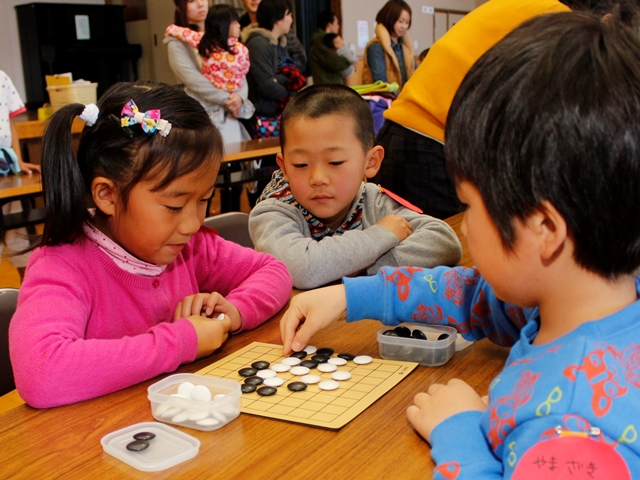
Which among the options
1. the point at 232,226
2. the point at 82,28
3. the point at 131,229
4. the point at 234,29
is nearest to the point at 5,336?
the point at 131,229

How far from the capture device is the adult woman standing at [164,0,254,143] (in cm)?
517

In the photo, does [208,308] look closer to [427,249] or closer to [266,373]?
[266,373]

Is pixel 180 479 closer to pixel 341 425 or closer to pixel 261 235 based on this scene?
pixel 341 425

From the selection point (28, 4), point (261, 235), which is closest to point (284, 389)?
point (261, 235)

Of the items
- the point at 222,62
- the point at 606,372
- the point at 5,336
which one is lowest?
the point at 5,336

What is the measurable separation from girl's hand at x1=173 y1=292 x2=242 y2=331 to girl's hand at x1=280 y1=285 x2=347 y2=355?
0.14 meters

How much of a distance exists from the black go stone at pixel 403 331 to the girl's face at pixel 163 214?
42cm

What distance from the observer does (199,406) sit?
88 centimetres

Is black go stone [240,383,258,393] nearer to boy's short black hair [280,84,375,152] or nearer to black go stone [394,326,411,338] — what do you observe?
black go stone [394,326,411,338]

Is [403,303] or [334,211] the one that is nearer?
[403,303]

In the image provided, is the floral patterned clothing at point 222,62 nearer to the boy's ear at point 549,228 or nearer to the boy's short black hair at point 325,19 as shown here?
the boy's short black hair at point 325,19

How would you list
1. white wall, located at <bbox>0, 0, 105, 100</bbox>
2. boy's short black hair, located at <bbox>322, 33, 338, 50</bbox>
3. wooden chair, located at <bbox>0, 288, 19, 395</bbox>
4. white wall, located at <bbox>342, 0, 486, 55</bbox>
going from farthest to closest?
white wall, located at <bbox>342, 0, 486, 55</bbox>
white wall, located at <bbox>0, 0, 105, 100</bbox>
boy's short black hair, located at <bbox>322, 33, 338, 50</bbox>
wooden chair, located at <bbox>0, 288, 19, 395</bbox>

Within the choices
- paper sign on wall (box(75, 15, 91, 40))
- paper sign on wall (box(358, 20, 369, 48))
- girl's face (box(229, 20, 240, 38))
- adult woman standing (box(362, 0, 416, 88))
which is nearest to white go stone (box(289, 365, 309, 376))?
girl's face (box(229, 20, 240, 38))

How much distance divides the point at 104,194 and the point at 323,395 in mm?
601
